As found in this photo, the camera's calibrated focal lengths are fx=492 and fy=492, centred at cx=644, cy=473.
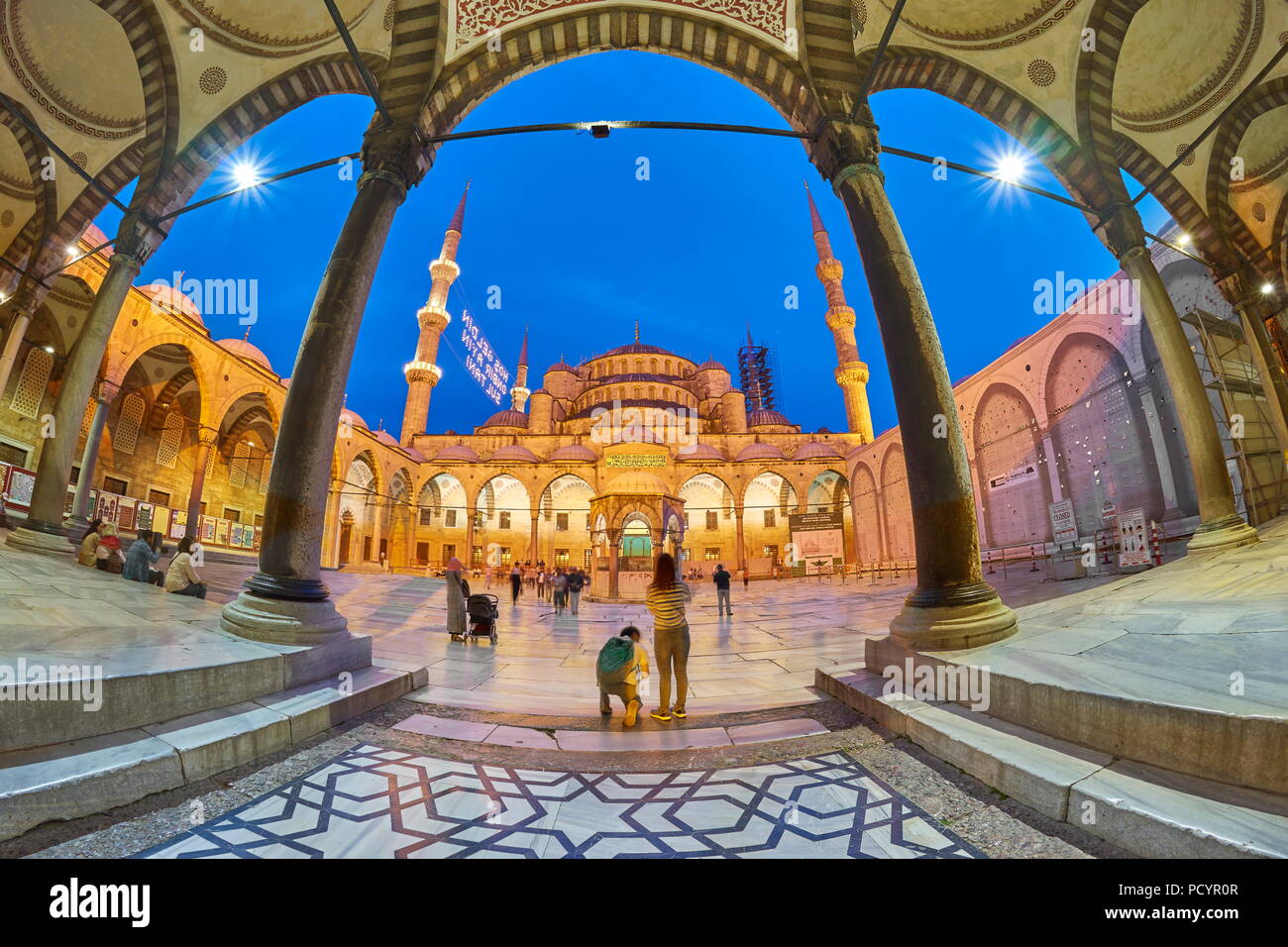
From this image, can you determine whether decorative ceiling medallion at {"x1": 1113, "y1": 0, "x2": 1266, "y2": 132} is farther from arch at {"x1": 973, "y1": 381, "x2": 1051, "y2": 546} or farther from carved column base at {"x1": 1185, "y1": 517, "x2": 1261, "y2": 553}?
arch at {"x1": 973, "y1": 381, "x2": 1051, "y2": 546}

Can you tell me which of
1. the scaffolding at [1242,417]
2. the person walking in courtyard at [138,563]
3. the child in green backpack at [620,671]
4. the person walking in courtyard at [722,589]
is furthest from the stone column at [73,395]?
the scaffolding at [1242,417]

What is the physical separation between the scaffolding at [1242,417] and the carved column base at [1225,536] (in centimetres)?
348

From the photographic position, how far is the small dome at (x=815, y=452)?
2884cm

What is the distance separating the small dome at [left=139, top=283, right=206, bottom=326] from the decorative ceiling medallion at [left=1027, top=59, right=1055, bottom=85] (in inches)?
786

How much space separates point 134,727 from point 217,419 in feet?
58.0

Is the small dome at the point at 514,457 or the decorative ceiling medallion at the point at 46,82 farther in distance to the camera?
the small dome at the point at 514,457

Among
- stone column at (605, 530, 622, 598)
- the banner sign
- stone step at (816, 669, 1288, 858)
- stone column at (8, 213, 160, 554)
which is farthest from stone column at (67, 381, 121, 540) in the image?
the banner sign

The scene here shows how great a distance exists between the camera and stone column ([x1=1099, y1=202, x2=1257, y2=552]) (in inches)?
233

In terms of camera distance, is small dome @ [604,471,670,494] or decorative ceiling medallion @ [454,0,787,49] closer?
decorative ceiling medallion @ [454,0,787,49]

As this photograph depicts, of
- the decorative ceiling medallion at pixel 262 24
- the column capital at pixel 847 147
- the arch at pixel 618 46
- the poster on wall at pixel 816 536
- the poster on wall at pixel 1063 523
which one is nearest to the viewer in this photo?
the column capital at pixel 847 147

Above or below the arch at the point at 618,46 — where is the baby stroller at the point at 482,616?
below

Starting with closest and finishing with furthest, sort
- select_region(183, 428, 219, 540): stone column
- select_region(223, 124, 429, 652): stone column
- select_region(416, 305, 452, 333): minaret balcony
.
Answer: select_region(223, 124, 429, 652): stone column → select_region(183, 428, 219, 540): stone column → select_region(416, 305, 452, 333): minaret balcony

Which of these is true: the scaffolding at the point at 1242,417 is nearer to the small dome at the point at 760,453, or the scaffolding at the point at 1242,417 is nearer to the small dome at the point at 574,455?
the small dome at the point at 760,453
